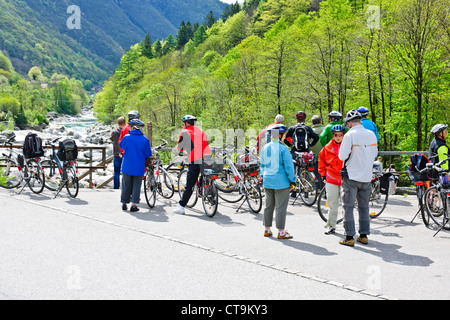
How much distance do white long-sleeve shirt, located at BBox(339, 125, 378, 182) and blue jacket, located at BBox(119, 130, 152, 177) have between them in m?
4.83

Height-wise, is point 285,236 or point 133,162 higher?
point 133,162

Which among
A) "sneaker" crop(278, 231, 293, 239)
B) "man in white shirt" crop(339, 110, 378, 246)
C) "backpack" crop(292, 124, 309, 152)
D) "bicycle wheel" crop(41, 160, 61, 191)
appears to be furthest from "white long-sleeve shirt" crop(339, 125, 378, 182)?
"bicycle wheel" crop(41, 160, 61, 191)

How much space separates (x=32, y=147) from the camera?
40.0 ft

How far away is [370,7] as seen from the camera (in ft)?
95.2

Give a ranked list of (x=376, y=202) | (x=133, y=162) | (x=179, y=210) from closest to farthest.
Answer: (x=376, y=202) < (x=179, y=210) < (x=133, y=162)

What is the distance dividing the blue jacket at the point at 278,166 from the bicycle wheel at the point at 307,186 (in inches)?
127

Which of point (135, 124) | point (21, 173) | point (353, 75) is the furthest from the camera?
point (353, 75)

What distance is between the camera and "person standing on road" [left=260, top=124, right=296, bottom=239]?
23.6ft

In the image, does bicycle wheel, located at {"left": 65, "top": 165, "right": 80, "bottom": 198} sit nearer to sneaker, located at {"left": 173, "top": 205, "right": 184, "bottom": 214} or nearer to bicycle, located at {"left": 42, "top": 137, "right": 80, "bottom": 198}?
bicycle, located at {"left": 42, "top": 137, "right": 80, "bottom": 198}

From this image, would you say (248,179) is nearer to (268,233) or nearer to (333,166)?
(268,233)

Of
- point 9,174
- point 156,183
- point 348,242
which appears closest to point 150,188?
point 156,183

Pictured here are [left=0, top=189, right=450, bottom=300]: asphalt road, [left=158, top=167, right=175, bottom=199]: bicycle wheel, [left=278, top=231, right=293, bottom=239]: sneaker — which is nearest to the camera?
[left=0, top=189, right=450, bottom=300]: asphalt road

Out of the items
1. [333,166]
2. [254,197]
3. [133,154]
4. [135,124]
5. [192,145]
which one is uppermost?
[135,124]

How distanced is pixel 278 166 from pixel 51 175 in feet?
25.5
